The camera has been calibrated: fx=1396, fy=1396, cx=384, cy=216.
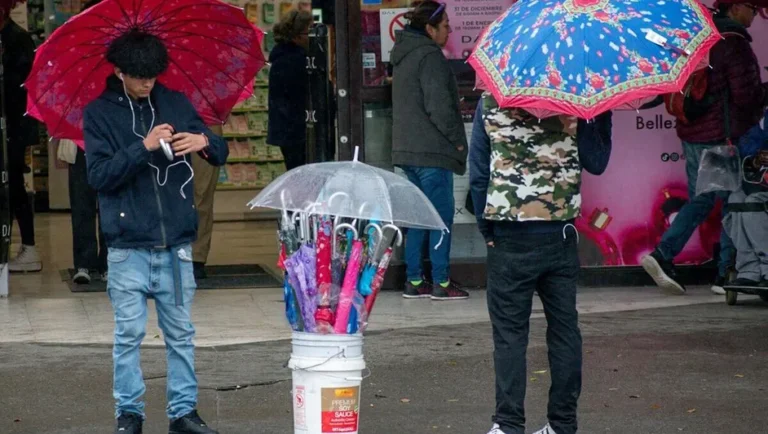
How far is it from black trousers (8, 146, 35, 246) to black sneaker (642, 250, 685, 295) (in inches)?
193

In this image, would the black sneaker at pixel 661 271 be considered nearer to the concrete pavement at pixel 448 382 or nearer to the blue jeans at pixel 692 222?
the blue jeans at pixel 692 222

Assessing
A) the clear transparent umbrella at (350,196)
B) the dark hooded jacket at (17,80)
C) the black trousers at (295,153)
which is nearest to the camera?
the clear transparent umbrella at (350,196)

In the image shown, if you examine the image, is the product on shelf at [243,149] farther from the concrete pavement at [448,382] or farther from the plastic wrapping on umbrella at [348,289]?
the plastic wrapping on umbrella at [348,289]

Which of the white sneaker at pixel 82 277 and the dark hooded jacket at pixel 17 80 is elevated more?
the dark hooded jacket at pixel 17 80

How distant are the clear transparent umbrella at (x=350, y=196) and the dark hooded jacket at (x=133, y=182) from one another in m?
0.63

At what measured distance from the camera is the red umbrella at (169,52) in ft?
18.5

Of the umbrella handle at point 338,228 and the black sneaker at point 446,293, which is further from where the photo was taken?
the black sneaker at point 446,293

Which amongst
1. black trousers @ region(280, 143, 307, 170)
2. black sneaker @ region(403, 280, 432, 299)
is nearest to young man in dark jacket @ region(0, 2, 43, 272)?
black trousers @ region(280, 143, 307, 170)

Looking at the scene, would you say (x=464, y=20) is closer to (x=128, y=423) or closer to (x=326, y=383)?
(x=128, y=423)

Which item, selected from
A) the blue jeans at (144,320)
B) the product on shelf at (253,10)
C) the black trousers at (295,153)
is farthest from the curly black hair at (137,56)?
the product on shelf at (253,10)

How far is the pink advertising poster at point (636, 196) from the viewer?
9898 millimetres

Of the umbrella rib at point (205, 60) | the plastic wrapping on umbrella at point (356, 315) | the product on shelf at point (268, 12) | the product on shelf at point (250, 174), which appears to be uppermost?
the product on shelf at point (268, 12)

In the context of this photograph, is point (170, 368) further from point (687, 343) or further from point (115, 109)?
point (687, 343)

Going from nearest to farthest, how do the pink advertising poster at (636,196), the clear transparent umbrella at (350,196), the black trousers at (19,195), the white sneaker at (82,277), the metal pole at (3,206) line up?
the clear transparent umbrella at (350,196) → the metal pole at (3,206) → the pink advertising poster at (636,196) → the white sneaker at (82,277) → the black trousers at (19,195)
